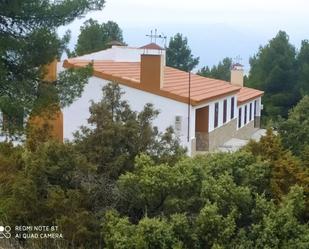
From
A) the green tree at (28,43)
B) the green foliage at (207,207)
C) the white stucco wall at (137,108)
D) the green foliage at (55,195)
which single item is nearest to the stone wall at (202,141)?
the white stucco wall at (137,108)

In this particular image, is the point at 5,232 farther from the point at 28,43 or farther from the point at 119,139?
the point at 28,43

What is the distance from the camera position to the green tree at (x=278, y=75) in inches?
1475

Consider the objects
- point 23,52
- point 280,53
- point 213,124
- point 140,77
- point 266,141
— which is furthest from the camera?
point 280,53

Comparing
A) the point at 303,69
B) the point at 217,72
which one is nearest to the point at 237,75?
the point at 303,69

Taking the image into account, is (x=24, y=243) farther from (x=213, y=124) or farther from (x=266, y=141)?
(x=213, y=124)

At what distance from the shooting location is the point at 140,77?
71.7ft

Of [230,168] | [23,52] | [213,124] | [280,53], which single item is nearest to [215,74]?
[280,53]

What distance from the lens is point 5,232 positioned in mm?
7664

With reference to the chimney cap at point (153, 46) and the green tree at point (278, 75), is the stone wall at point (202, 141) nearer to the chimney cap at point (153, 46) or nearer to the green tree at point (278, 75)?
the chimney cap at point (153, 46)

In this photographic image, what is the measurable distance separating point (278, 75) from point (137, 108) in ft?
61.2

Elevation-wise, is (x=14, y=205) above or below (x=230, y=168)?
below

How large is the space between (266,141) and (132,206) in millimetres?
2677

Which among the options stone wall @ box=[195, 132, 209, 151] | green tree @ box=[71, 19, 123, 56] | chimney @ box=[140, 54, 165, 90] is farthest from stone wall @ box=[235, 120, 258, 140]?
green tree @ box=[71, 19, 123, 56]

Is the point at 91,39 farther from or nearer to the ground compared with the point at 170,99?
farther from the ground
